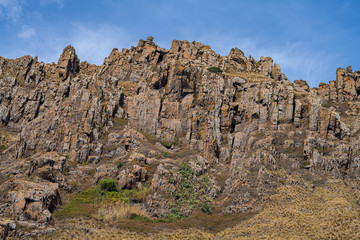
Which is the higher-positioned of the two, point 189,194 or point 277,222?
point 189,194

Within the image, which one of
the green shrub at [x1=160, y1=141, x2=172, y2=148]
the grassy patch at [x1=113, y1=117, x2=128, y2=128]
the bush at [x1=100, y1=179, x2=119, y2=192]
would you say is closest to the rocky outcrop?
the bush at [x1=100, y1=179, x2=119, y2=192]

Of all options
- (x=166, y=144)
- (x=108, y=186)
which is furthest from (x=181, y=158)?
(x=108, y=186)

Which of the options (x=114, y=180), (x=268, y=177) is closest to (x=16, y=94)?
(x=114, y=180)

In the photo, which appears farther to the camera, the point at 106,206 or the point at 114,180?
the point at 114,180

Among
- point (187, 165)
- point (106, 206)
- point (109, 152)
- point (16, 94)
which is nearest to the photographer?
point (106, 206)

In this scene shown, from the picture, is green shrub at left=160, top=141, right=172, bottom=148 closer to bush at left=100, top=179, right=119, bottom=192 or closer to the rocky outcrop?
bush at left=100, top=179, right=119, bottom=192

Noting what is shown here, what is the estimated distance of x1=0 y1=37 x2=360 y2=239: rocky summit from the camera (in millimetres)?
48719

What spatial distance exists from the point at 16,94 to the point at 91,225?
2938 inches

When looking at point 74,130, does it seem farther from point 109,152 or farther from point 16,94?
point 16,94

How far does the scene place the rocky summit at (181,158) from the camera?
1918 inches

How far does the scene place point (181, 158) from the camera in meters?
71.9

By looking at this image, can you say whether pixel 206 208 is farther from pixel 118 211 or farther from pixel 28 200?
pixel 28 200

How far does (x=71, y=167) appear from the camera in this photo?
69000 mm

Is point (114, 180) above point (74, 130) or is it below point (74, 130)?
below
